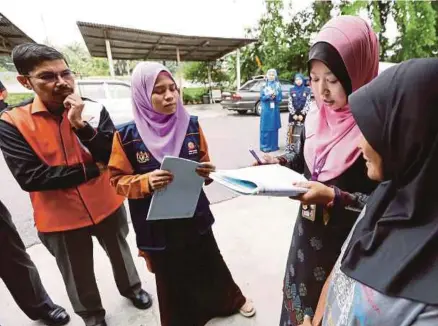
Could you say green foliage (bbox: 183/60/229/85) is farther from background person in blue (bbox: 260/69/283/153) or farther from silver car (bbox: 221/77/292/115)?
background person in blue (bbox: 260/69/283/153)

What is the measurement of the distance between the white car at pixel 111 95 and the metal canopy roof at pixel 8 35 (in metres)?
3.47

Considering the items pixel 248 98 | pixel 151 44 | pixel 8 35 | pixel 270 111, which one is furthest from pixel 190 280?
pixel 151 44

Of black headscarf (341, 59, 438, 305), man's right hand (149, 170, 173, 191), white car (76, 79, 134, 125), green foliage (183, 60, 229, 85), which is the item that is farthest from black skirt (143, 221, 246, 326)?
green foliage (183, 60, 229, 85)

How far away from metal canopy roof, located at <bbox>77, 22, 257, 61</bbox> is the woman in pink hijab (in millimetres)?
9334

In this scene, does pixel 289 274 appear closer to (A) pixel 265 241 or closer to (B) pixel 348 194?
(B) pixel 348 194

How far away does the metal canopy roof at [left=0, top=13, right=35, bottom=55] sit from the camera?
754cm

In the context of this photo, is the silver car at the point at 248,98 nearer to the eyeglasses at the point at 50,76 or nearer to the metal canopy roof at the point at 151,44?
the metal canopy roof at the point at 151,44

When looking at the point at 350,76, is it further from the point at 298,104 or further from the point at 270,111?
the point at 270,111

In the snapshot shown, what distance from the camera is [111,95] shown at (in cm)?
580

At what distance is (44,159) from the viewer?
1281mm

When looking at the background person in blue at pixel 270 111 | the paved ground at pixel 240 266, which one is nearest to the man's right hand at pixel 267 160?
the paved ground at pixel 240 266

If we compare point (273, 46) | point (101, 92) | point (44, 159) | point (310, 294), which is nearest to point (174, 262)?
point (310, 294)

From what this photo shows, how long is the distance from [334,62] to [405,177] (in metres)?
0.49

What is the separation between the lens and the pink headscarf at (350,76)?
0.91 meters
